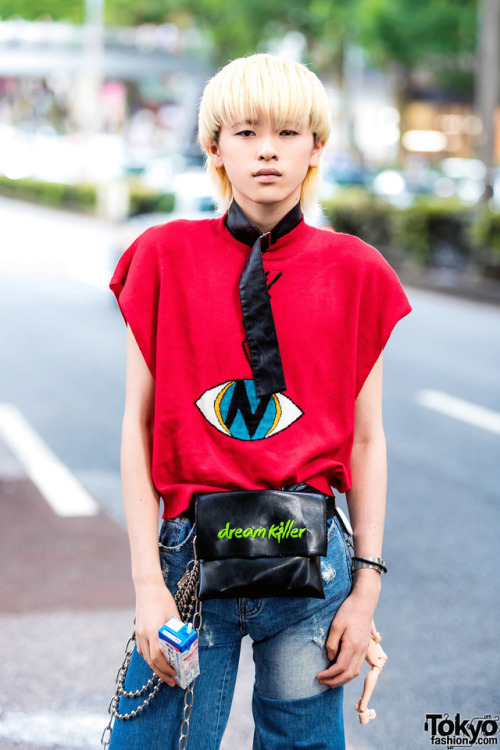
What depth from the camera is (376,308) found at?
1.85 m

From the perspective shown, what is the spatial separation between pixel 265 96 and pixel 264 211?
0.21 m

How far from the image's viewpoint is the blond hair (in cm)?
175

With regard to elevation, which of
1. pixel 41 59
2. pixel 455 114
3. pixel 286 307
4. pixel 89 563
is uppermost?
pixel 286 307

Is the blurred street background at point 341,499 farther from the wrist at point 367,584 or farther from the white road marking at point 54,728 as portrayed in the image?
the wrist at point 367,584

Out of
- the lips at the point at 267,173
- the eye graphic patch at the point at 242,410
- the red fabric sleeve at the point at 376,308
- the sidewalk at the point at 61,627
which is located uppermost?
the lips at the point at 267,173

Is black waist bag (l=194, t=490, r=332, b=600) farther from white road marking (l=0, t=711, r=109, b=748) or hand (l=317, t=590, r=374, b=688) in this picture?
white road marking (l=0, t=711, r=109, b=748)

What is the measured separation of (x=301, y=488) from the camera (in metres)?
1.80

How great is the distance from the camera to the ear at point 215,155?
73.9 inches

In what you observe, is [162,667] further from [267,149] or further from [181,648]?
[267,149]

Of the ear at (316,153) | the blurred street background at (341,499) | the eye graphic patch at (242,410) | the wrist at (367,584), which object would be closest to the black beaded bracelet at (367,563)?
the wrist at (367,584)

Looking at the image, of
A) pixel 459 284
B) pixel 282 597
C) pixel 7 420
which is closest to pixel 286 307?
pixel 282 597

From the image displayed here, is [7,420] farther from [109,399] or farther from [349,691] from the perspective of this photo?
[349,691]

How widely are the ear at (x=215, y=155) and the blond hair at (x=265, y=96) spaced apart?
0.02 m

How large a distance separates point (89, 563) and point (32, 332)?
23.1 feet
